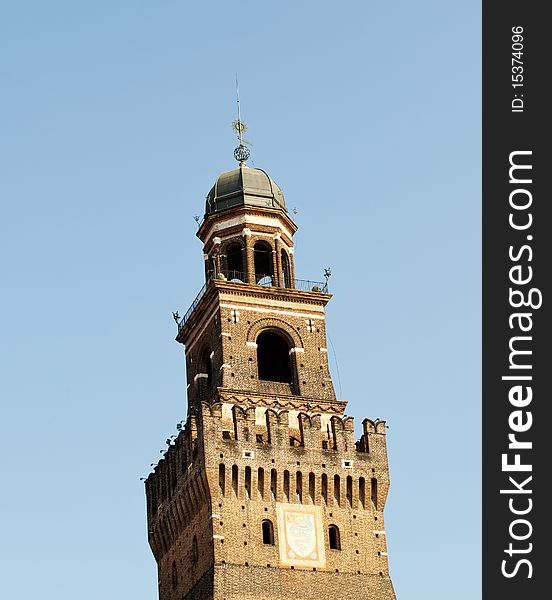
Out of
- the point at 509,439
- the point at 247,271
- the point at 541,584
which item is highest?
the point at 247,271

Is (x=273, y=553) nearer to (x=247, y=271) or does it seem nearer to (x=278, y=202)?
(x=247, y=271)

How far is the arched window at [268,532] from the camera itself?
6353 centimetres

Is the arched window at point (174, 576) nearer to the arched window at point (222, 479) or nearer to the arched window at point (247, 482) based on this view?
the arched window at point (222, 479)

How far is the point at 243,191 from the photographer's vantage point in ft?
246

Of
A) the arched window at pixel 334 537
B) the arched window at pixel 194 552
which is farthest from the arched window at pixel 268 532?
the arched window at pixel 194 552

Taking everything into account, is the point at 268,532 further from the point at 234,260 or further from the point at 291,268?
the point at 234,260

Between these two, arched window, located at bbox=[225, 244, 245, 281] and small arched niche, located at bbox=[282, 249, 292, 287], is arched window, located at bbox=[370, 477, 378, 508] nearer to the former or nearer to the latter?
small arched niche, located at bbox=[282, 249, 292, 287]

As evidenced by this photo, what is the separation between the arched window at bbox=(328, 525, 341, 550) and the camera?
64.6 m

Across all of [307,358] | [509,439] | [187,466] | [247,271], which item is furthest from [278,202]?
[509,439]

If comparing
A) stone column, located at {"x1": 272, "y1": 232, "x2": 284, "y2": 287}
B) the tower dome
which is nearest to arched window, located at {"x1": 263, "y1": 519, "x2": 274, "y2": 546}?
stone column, located at {"x1": 272, "y1": 232, "x2": 284, "y2": 287}

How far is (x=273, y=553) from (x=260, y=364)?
12.2 meters

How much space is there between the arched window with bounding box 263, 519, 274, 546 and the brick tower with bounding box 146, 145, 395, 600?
0.09 meters

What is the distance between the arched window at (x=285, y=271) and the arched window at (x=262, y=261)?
2.57 ft

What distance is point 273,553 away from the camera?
63188 millimetres
